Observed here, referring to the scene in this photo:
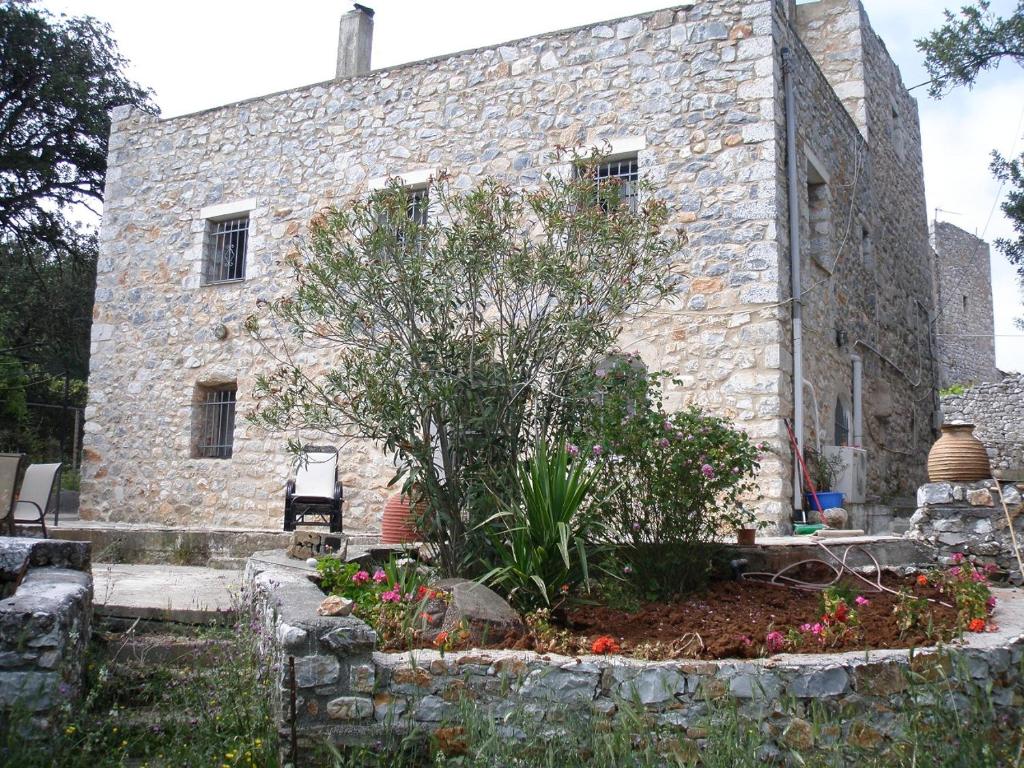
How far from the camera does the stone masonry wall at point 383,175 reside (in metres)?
7.63

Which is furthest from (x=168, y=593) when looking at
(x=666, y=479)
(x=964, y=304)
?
(x=964, y=304)

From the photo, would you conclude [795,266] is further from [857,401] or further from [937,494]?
[937,494]

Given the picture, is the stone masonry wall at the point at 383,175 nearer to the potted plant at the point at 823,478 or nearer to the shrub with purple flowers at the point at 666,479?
the potted plant at the point at 823,478

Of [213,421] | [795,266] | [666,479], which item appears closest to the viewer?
[666,479]

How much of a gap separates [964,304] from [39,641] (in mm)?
20965

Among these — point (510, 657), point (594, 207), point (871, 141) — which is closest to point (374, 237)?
point (594, 207)

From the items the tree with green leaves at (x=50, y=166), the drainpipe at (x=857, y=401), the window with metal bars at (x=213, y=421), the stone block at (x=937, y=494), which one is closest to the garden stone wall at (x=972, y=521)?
the stone block at (x=937, y=494)

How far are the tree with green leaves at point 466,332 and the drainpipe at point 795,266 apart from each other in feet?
10.5

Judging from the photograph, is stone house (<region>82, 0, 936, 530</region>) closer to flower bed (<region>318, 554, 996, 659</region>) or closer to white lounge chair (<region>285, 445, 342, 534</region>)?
white lounge chair (<region>285, 445, 342, 534</region>)

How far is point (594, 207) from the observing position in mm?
4688

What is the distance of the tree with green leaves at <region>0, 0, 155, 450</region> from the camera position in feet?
49.3

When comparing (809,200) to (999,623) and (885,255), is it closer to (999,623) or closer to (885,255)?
(885,255)

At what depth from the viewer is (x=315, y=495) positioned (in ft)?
26.7

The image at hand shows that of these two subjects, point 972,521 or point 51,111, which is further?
point 51,111
